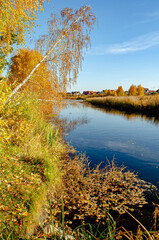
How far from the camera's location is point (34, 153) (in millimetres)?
5129

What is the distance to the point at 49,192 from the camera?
4402 millimetres

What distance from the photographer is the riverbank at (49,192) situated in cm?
320

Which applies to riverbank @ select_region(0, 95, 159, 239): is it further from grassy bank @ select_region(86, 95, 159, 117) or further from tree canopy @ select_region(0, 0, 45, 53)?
grassy bank @ select_region(86, 95, 159, 117)

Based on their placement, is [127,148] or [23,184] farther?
[127,148]

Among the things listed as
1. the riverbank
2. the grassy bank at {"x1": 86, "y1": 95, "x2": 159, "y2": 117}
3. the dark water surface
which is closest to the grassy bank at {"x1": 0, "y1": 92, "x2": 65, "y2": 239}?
the riverbank

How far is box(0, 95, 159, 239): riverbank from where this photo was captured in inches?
126

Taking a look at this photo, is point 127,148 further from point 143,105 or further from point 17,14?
point 143,105

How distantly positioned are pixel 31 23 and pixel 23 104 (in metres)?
3.38

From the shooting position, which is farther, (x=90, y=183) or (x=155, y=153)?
(x=155, y=153)

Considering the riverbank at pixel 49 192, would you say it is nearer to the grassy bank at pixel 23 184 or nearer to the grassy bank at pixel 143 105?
the grassy bank at pixel 23 184

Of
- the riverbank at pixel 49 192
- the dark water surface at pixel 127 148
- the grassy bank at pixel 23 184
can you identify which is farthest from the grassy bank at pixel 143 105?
the grassy bank at pixel 23 184

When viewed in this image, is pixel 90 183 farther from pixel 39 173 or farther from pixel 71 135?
pixel 71 135

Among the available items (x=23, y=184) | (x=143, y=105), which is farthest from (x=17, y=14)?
(x=143, y=105)

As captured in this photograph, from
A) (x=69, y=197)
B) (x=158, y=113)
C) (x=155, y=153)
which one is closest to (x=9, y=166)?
(x=69, y=197)
